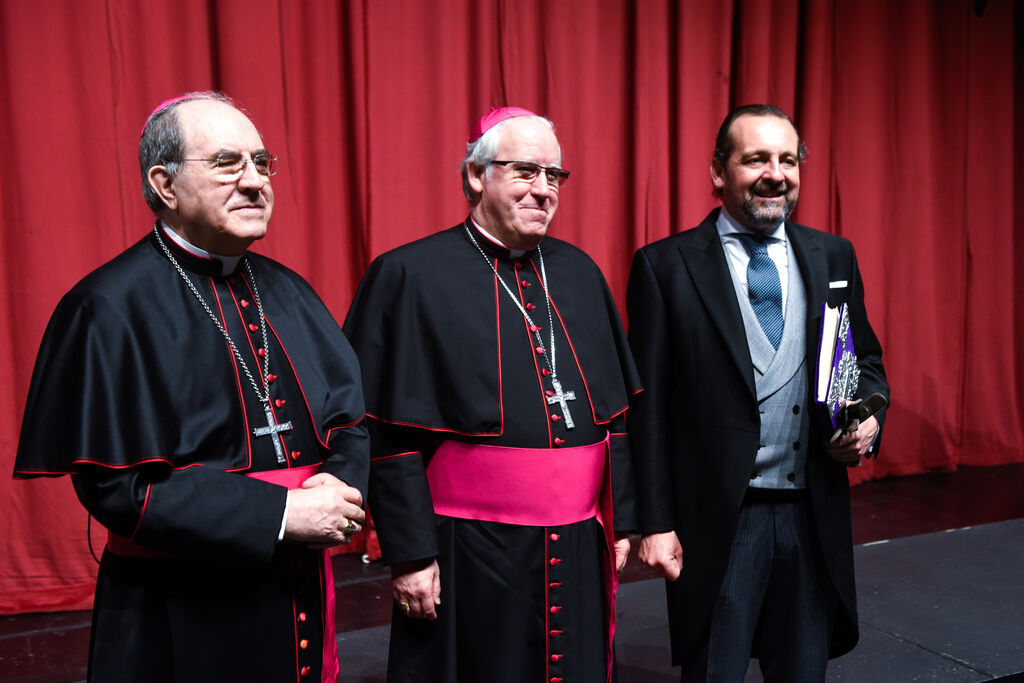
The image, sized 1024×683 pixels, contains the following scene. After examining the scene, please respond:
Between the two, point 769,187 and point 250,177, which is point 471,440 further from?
point 769,187

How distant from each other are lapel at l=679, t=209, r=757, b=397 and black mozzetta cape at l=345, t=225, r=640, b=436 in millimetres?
258

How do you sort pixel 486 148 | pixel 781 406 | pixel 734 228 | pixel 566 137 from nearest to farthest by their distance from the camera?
pixel 486 148 → pixel 781 406 → pixel 734 228 → pixel 566 137

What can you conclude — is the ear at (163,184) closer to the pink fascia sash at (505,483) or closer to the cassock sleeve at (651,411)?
the pink fascia sash at (505,483)

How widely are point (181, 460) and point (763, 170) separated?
1.44 m

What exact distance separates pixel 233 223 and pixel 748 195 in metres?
1.21

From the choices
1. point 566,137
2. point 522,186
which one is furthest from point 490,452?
point 566,137

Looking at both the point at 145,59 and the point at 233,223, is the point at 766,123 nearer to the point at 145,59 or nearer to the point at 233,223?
the point at 233,223

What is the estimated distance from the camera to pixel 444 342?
1.88m

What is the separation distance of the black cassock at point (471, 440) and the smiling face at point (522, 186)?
0.45 feet

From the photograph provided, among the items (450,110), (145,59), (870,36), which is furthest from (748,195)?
(870,36)

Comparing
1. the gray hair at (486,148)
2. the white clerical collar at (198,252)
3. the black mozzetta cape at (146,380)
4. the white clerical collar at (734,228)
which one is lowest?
the black mozzetta cape at (146,380)

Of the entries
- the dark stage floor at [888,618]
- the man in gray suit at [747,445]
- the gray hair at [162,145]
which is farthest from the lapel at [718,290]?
the dark stage floor at [888,618]

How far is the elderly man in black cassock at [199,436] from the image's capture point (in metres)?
1.38

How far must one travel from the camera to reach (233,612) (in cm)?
149
